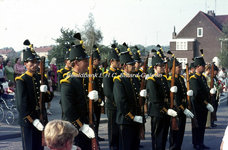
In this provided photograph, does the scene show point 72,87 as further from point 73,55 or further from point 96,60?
point 96,60

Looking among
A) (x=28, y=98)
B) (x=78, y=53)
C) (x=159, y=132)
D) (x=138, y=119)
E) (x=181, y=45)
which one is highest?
(x=181, y=45)

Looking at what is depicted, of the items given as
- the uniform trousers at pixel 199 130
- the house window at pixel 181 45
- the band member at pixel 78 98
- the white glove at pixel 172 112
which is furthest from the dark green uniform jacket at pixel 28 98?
the house window at pixel 181 45

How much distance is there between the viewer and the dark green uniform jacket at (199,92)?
24.2 feet

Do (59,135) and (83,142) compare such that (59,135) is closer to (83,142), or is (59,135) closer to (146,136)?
(83,142)

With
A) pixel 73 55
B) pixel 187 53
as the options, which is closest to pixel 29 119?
pixel 73 55

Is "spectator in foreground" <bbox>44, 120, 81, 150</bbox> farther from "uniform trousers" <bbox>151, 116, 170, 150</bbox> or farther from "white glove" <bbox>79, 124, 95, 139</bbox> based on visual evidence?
"uniform trousers" <bbox>151, 116, 170, 150</bbox>

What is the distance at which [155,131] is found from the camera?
6.09 m

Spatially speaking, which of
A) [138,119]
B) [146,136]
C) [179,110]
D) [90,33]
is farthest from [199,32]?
[138,119]

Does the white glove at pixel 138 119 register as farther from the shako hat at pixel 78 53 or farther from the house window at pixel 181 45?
the house window at pixel 181 45

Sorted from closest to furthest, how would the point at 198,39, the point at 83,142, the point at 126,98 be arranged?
the point at 83,142, the point at 126,98, the point at 198,39

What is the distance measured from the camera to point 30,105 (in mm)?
4906

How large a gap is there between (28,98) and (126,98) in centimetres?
169

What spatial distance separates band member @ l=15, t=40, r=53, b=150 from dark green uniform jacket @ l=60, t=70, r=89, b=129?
0.68m

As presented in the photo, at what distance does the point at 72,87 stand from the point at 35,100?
0.92 metres
